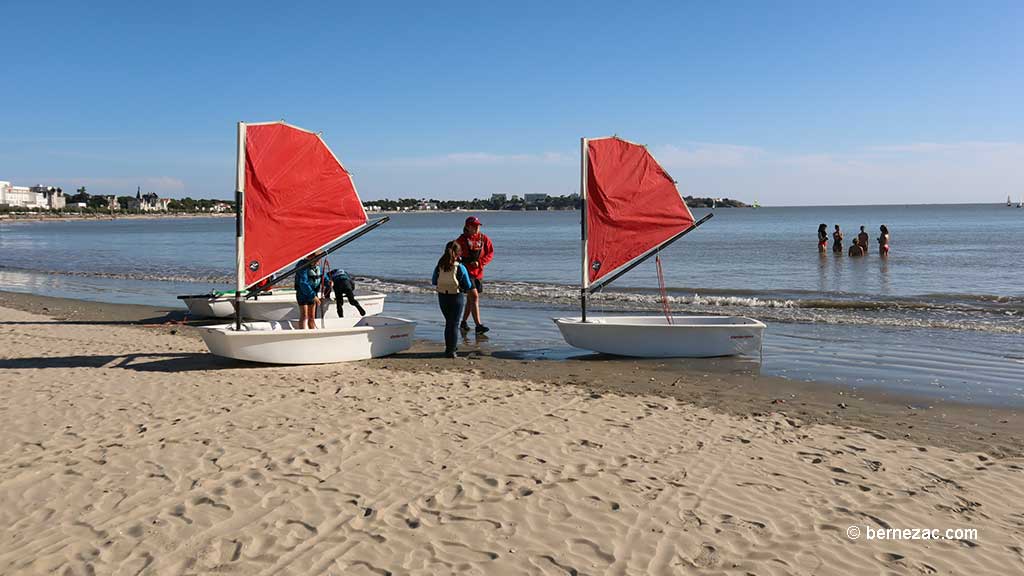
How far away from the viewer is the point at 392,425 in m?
6.65

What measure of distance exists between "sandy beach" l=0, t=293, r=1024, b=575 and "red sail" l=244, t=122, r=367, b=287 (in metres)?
1.97

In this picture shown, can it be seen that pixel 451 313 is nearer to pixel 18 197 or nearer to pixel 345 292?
pixel 345 292

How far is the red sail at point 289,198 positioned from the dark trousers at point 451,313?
1.73m

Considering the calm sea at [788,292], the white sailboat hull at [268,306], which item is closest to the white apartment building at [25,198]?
the calm sea at [788,292]

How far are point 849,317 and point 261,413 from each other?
488 inches

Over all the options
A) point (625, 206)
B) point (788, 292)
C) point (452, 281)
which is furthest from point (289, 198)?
point (788, 292)

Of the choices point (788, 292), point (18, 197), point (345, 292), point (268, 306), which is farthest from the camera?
point (18, 197)

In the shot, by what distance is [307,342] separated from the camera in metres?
9.52

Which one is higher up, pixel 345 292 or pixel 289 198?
pixel 289 198

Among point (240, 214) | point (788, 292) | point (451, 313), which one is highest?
point (240, 214)

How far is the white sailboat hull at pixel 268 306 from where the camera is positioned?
44.7 ft

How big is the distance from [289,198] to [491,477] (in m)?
6.01

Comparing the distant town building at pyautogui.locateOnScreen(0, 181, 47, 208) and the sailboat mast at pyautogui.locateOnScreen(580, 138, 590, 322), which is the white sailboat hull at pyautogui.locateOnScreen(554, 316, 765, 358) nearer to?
the sailboat mast at pyautogui.locateOnScreen(580, 138, 590, 322)

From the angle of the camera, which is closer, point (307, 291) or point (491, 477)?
point (491, 477)
